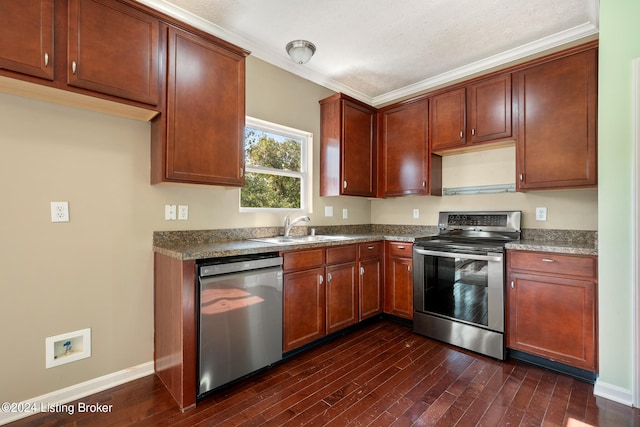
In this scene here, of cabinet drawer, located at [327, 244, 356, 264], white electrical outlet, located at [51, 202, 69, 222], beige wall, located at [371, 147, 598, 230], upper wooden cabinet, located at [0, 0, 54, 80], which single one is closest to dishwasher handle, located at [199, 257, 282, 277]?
cabinet drawer, located at [327, 244, 356, 264]

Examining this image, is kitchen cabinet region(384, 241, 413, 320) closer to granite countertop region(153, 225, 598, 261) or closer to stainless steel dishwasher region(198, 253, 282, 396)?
granite countertop region(153, 225, 598, 261)

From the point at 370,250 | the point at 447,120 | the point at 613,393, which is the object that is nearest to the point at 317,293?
the point at 370,250

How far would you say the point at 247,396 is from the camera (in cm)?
198

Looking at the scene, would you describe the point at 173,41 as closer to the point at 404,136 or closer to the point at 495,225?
the point at 404,136

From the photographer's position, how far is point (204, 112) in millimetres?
2203

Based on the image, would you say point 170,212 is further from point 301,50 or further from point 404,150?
point 404,150

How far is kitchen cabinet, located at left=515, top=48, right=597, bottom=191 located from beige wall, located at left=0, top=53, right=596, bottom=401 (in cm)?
35

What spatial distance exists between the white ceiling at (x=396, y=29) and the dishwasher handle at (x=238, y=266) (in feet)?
6.21

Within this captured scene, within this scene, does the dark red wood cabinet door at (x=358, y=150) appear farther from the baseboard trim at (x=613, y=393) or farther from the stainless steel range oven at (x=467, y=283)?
the baseboard trim at (x=613, y=393)

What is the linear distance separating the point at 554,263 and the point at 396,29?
2.23 meters

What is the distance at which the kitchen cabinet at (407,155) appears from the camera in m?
3.33

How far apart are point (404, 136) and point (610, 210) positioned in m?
Answer: 1.98

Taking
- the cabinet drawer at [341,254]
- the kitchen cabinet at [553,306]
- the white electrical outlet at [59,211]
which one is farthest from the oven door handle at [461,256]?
the white electrical outlet at [59,211]

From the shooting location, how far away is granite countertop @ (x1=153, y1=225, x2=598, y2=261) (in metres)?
2.02
